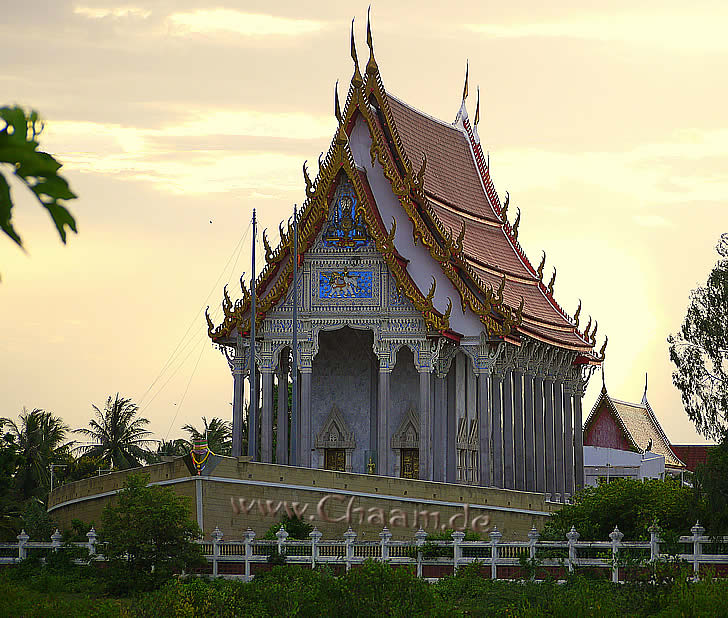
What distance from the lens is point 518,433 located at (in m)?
39.9

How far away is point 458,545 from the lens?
2359 centimetres

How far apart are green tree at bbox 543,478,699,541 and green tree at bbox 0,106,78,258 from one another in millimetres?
24109

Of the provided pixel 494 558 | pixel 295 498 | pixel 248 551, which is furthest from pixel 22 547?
pixel 494 558

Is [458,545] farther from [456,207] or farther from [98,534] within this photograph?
[456,207]

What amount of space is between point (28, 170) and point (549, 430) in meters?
44.2

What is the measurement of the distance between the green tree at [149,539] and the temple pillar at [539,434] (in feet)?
60.7

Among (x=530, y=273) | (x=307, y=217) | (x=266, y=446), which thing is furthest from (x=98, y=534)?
(x=530, y=273)

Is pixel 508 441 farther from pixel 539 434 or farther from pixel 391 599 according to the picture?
pixel 391 599

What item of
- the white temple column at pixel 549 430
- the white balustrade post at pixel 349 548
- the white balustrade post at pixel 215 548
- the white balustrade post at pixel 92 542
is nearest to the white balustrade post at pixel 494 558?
the white balustrade post at pixel 349 548

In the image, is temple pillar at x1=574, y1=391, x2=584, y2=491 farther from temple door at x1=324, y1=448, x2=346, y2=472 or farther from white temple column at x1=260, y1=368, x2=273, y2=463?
white temple column at x1=260, y1=368, x2=273, y2=463

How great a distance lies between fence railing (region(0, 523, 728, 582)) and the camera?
71.5ft

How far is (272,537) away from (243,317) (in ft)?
39.2

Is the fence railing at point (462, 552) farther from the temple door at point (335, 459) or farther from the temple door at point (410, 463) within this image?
the temple door at point (335, 459)

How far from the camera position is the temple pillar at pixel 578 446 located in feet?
152
